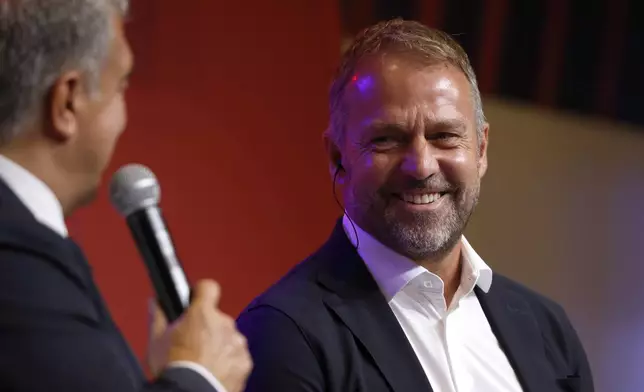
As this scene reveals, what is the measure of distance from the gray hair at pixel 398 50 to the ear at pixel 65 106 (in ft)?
2.27

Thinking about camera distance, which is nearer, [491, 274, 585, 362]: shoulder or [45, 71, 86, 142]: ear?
[45, 71, 86, 142]: ear

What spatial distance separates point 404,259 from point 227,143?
0.76 m

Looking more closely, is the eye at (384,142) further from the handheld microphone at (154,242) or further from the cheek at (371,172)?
the handheld microphone at (154,242)

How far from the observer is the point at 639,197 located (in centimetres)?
258

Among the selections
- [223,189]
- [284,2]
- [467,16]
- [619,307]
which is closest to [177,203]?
[223,189]

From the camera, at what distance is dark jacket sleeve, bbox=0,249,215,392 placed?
67 centimetres

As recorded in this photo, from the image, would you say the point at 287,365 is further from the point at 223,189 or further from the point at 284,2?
the point at 284,2

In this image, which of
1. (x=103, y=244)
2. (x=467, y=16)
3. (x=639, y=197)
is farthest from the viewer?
(x=639, y=197)

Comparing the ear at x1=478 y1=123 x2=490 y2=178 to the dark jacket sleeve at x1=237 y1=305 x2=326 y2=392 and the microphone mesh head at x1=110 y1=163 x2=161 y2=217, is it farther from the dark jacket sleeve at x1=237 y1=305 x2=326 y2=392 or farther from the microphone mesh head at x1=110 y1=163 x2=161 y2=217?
the microphone mesh head at x1=110 y1=163 x2=161 y2=217

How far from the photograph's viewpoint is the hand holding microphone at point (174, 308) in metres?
0.79

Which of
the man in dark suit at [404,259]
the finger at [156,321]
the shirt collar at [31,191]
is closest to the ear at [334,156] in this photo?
the man in dark suit at [404,259]

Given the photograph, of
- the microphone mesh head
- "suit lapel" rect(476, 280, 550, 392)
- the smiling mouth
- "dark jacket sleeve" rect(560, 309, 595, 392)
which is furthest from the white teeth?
the microphone mesh head

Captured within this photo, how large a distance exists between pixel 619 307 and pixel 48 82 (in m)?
2.25

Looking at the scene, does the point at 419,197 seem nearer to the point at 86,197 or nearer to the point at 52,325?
the point at 86,197
